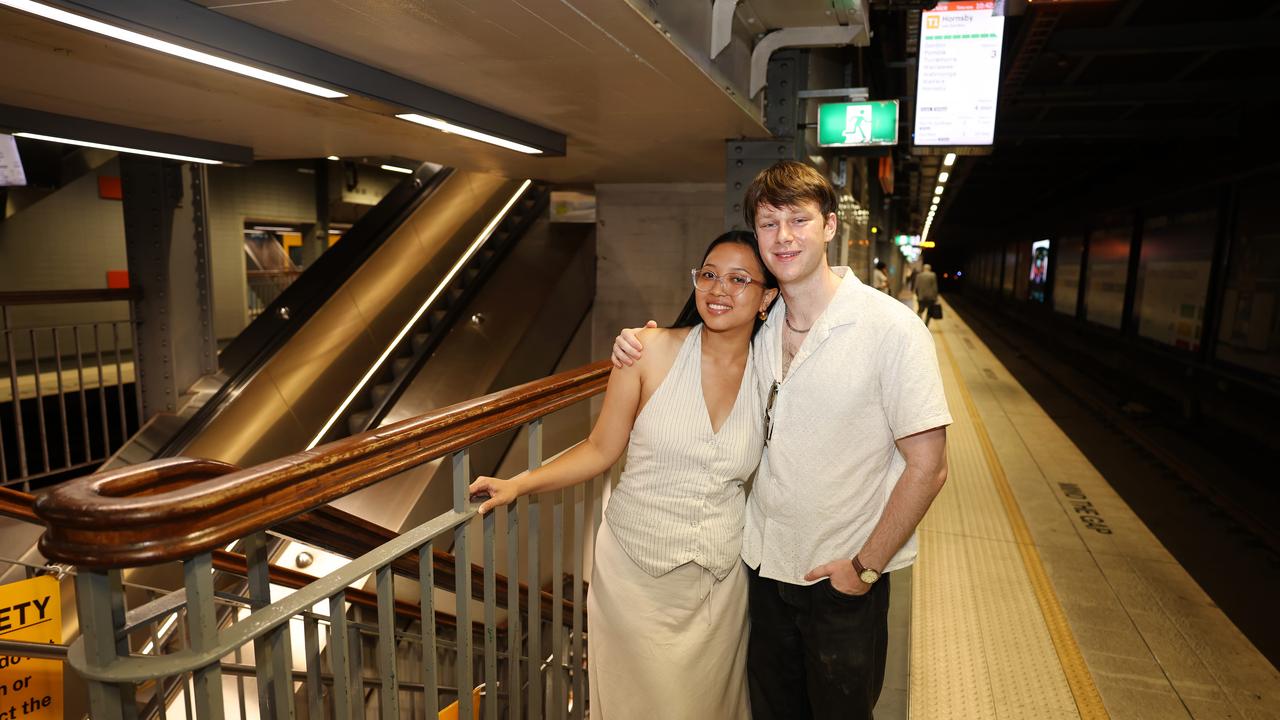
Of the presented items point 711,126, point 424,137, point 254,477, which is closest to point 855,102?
point 711,126

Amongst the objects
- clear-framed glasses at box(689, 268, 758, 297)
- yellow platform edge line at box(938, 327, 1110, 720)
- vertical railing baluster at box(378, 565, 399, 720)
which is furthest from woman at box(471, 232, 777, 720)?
yellow platform edge line at box(938, 327, 1110, 720)

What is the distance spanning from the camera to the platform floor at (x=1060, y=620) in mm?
3125

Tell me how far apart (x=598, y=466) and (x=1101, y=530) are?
4699 millimetres

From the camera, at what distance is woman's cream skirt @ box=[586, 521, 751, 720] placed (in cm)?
207

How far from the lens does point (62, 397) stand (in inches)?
217

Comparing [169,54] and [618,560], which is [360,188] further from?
[618,560]

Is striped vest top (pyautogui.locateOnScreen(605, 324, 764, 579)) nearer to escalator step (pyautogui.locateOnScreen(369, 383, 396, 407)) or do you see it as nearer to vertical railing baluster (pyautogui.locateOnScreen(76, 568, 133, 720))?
vertical railing baluster (pyautogui.locateOnScreen(76, 568, 133, 720))

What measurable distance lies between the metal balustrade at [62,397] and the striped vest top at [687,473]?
Result: 498 centimetres

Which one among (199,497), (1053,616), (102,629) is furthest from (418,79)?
(1053,616)

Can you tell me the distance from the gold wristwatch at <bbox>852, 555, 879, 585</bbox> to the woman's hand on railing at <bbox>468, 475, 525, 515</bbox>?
3.07 feet

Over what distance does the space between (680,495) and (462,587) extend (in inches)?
A: 24.7

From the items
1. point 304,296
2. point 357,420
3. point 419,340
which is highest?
point 304,296

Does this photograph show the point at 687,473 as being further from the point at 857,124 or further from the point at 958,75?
the point at 958,75

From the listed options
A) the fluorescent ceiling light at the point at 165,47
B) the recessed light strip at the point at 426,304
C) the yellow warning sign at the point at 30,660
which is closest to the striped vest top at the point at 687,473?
the fluorescent ceiling light at the point at 165,47
